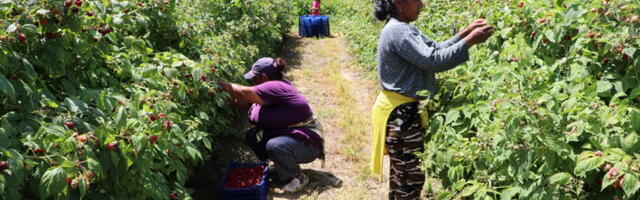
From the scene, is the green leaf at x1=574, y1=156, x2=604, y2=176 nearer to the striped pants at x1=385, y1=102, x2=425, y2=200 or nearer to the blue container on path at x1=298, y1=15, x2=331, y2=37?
the striped pants at x1=385, y1=102, x2=425, y2=200

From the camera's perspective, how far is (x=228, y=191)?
3.52m

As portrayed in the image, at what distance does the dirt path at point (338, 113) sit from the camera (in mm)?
3965

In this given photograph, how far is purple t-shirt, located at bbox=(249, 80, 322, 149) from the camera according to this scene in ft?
12.4

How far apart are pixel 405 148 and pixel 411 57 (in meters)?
0.56

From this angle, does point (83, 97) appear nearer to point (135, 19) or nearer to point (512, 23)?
point (135, 19)

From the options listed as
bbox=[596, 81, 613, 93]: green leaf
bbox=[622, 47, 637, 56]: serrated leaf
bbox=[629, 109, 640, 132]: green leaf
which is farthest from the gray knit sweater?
bbox=[629, 109, 640, 132]: green leaf

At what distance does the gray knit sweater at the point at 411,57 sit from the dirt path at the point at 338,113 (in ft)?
4.15

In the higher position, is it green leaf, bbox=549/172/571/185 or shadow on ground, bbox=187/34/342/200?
green leaf, bbox=549/172/571/185

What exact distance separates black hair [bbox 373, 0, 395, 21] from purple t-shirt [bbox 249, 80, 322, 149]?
1164 mm

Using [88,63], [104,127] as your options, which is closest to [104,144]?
[104,127]

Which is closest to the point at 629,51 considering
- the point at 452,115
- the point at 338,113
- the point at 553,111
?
the point at 553,111

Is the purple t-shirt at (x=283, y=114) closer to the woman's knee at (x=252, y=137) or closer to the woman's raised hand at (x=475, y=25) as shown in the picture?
the woman's knee at (x=252, y=137)

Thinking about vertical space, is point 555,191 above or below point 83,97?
below

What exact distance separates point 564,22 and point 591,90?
0.39 meters
